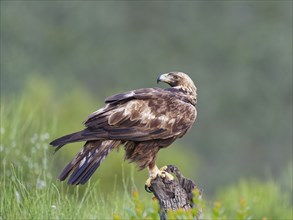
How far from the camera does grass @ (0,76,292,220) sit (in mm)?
7953

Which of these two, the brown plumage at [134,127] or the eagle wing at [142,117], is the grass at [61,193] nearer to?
the brown plumage at [134,127]

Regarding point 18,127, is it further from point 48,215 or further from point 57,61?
point 57,61

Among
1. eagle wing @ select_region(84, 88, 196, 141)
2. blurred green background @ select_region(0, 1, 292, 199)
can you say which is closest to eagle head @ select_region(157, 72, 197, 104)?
eagle wing @ select_region(84, 88, 196, 141)

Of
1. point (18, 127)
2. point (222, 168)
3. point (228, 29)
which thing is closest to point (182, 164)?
point (18, 127)

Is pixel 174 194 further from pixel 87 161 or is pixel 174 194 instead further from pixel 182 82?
pixel 182 82

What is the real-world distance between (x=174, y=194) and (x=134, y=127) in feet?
2.35

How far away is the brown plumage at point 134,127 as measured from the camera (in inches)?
289

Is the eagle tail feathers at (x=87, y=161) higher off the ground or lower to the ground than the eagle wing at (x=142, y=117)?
lower

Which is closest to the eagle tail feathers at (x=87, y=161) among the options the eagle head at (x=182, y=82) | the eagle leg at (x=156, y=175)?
the eagle leg at (x=156, y=175)

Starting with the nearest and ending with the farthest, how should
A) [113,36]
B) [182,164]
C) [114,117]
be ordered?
[114,117], [182,164], [113,36]

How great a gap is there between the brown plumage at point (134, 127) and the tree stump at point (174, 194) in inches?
16.2

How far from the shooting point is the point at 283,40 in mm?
36469

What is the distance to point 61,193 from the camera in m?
8.66

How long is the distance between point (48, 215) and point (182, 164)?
10.5 meters
